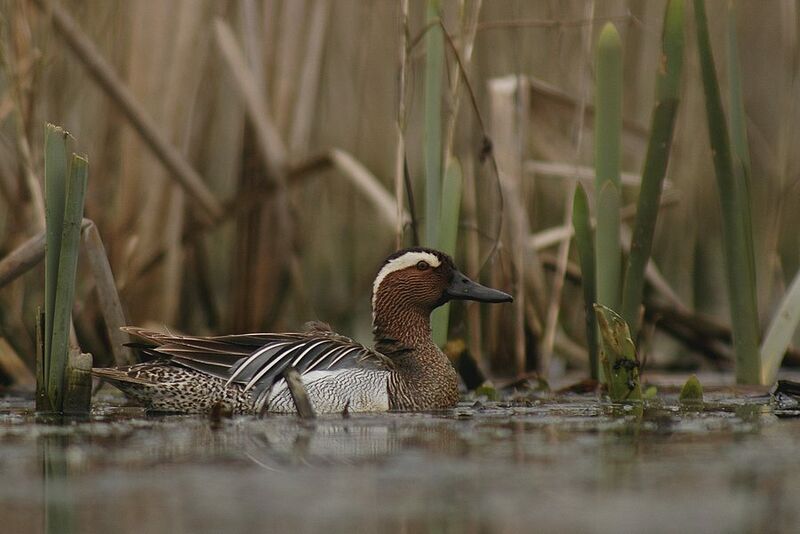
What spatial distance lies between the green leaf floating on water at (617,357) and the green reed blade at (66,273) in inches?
79.7

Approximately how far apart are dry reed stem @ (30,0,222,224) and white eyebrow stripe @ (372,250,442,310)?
5.42ft

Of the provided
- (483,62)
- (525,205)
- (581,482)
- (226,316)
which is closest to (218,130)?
(226,316)

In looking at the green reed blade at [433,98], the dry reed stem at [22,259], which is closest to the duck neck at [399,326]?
the green reed blade at [433,98]

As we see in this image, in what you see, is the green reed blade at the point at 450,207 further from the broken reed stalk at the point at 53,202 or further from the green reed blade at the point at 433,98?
the broken reed stalk at the point at 53,202

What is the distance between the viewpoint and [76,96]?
24.4 ft

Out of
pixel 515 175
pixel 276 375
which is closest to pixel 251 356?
pixel 276 375

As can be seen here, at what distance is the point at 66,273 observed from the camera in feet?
15.7

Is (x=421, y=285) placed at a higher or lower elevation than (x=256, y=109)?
lower

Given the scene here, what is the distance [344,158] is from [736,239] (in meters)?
2.69

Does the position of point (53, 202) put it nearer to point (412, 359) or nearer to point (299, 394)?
point (299, 394)

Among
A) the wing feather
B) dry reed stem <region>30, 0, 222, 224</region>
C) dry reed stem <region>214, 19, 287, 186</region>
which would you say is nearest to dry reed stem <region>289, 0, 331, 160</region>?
dry reed stem <region>214, 19, 287, 186</region>

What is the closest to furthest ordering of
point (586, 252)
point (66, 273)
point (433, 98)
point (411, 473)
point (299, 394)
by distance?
point (411, 473) → point (66, 273) → point (299, 394) → point (433, 98) → point (586, 252)

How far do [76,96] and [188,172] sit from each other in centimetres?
79

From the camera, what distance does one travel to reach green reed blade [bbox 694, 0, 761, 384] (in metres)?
5.36
